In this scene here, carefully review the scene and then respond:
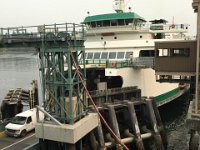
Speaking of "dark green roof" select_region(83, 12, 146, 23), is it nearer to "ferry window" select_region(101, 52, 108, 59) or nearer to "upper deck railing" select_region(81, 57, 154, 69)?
"ferry window" select_region(101, 52, 108, 59)

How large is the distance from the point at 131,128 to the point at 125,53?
29.9ft

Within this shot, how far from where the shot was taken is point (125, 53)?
2941 cm

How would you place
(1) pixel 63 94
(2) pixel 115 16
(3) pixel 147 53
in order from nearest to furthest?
(1) pixel 63 94 → (3) pixel 147 53 → (2) pixel 115 16

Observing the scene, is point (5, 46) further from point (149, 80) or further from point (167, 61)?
point (149, 80)

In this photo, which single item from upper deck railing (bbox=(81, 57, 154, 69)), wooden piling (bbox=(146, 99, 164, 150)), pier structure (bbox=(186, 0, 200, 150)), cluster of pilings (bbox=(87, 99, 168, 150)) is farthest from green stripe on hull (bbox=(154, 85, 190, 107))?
pier structure (bbox=(186, 0, 200, 150))

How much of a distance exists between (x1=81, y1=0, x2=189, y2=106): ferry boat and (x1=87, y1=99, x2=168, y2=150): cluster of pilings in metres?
3.24

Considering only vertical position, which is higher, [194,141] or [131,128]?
[131,128]

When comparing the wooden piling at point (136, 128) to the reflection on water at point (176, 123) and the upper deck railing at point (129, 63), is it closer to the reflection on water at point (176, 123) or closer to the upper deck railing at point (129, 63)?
the upper deck railing at point (129, 63)

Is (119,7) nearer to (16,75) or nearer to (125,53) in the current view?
(125,53)

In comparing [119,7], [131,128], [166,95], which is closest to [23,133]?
[131,128]

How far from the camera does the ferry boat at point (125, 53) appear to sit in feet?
87.4

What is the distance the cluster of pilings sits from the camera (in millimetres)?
20056

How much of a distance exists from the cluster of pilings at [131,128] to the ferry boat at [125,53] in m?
3.24

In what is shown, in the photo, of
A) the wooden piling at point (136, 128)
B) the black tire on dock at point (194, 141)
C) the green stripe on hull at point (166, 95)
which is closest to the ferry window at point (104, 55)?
the green stripe on hull at point (166, 95)
